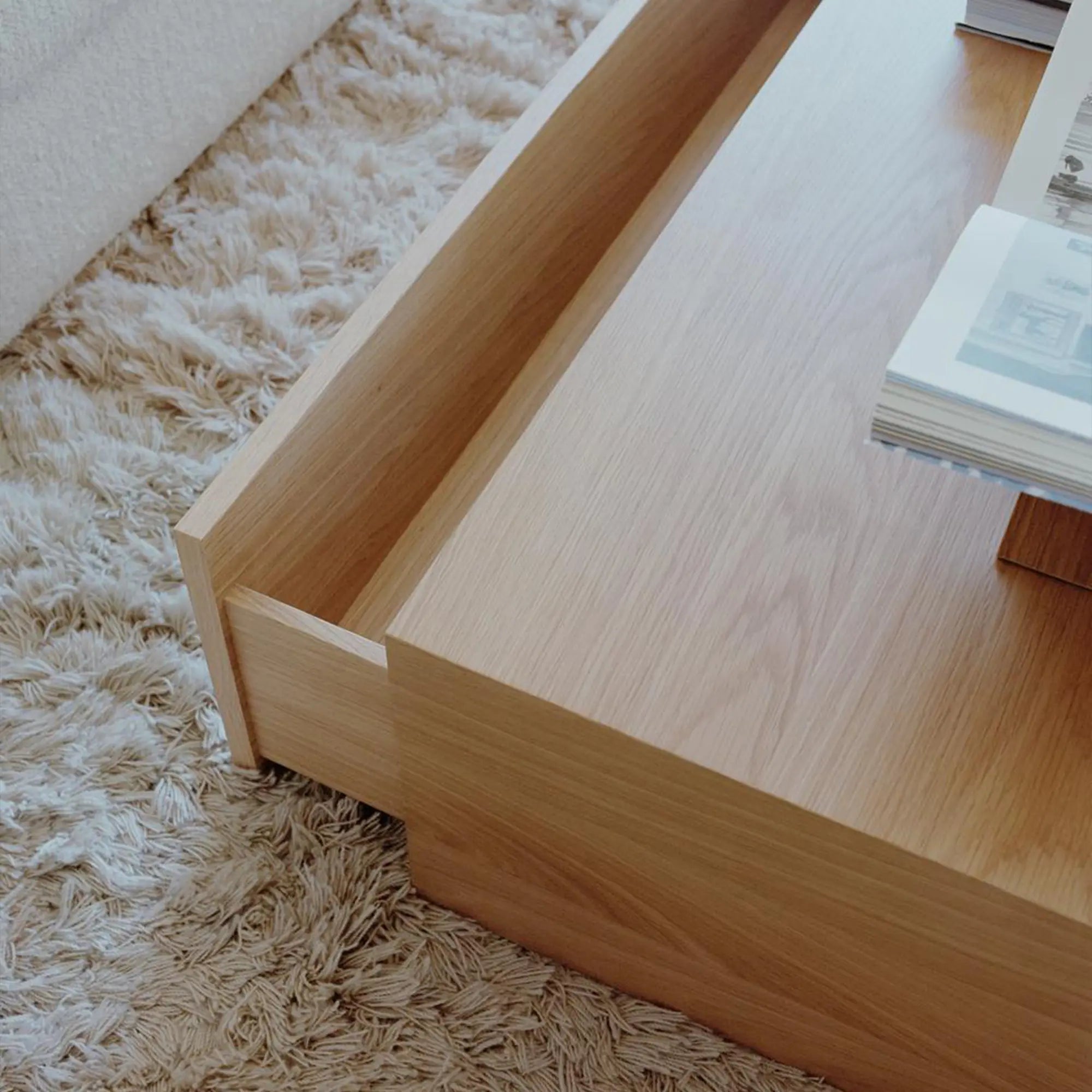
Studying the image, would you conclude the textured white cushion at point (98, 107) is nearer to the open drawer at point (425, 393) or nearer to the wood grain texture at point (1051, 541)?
the open drawer at point (425, 393)

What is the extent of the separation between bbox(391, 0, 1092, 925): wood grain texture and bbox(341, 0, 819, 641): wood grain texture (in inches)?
7.9

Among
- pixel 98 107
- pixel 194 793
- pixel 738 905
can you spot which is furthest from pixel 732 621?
pixel 98 107

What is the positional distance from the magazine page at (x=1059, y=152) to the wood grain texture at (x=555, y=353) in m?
0.37

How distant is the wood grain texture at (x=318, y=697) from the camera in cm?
75

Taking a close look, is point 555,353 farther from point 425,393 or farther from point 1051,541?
point 1051,541

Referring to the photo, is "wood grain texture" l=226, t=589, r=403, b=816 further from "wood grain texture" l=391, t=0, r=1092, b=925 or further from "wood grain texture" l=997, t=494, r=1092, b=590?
"wood grain texture" l=997, t=494, r=1092, b=590

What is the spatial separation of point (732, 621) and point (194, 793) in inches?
17.6

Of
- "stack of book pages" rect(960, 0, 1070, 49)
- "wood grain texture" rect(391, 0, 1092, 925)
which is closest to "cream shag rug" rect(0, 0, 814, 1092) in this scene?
"wood grain texture" rect(391, 0, 1092, 925)

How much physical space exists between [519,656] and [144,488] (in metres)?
0.55

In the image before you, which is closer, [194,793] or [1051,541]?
[1051,541]

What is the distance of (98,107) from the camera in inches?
45.5

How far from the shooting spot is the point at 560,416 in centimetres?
72

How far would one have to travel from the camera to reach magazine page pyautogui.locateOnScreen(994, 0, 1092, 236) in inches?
27.8

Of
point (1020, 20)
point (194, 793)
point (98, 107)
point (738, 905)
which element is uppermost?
point (1020, 20)
